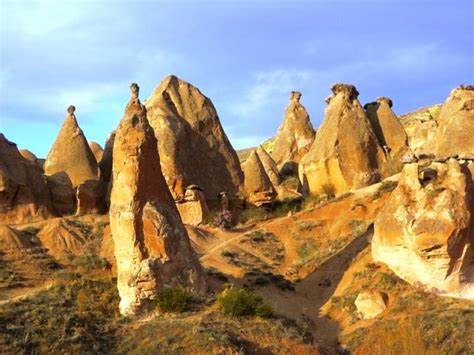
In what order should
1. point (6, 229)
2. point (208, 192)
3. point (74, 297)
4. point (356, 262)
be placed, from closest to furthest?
point (74, 297)
point (356, 262)
point (6, 229)
point (208, 192)

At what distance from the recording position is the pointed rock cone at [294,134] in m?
54.6

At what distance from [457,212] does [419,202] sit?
1342mm

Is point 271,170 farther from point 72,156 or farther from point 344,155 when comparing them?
point 72,156

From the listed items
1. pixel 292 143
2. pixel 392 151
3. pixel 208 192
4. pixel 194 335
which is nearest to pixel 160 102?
pixel 208 192

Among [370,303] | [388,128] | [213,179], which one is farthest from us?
[388,128]

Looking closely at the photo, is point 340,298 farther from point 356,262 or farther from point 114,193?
point 114,193

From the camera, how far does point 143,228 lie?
22875 mm

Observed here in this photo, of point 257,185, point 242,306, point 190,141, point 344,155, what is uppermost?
point 190,141

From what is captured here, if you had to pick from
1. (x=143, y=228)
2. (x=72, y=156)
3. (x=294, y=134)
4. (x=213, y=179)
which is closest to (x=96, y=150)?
(x=72, y=156)

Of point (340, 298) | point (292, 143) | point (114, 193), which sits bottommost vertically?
point (340, 298)

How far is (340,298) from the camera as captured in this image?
2609 cm

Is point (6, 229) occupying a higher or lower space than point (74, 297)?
higher

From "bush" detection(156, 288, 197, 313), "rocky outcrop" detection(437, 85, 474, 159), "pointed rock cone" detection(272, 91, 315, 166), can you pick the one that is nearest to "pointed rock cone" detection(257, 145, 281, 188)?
"pointed rock cone" detection(272, 91, 315, 166)

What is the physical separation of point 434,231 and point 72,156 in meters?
21.0
